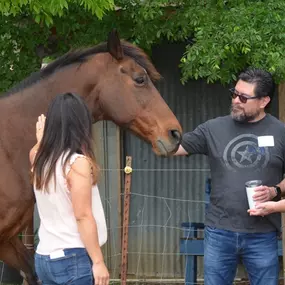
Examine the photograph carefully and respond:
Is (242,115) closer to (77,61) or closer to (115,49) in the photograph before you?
(115,49)

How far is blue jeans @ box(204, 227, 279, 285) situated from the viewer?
4621 millimetres

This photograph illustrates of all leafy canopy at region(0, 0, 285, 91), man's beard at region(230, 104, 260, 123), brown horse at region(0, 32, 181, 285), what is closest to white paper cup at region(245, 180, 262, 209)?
man's beard at region(230, 104, 260, 123)

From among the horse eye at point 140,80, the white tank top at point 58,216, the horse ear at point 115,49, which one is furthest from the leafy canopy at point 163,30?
the white tank top at point 58,216

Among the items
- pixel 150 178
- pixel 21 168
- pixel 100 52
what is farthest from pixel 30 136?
pixel 150 178

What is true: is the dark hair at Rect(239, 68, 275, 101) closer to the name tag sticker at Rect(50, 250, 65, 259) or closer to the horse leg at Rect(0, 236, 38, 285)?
the name tag sticker at Rect(50, 250, 65, 259)

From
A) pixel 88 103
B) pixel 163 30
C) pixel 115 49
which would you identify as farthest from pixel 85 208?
pixel 163 30

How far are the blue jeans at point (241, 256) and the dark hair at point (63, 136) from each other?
1.30 meters

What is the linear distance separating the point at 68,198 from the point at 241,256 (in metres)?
1.55

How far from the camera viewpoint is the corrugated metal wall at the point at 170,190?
8688 millimetres

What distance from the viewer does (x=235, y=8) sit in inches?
250

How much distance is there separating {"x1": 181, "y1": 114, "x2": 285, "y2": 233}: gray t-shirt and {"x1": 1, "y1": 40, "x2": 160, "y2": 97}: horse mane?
3.24 feet

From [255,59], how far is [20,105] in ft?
6.90

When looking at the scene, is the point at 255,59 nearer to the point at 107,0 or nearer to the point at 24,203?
the point at 107,0

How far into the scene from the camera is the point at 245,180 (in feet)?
15.1
